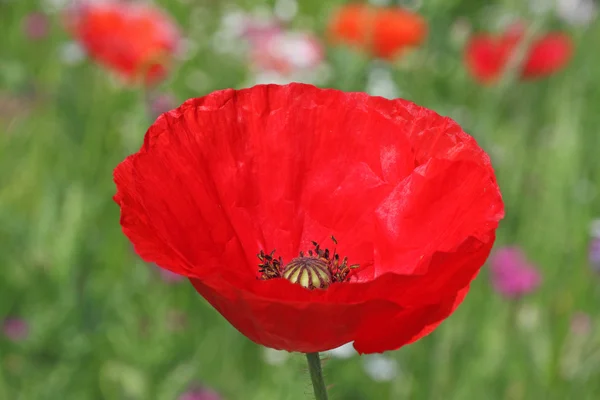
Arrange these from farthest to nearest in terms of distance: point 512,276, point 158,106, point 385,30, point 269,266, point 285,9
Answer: point 285,9 → point 385,30 → point 512,276 → point 158,106 → point 269,266

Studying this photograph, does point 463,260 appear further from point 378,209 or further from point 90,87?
point 90,87

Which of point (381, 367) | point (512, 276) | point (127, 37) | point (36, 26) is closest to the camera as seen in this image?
point (381, 367)

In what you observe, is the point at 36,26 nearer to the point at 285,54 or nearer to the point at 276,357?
the point at 285,54

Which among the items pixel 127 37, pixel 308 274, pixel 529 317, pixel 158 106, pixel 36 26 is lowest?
pixel 308 274

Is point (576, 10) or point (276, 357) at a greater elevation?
point (576, 10)

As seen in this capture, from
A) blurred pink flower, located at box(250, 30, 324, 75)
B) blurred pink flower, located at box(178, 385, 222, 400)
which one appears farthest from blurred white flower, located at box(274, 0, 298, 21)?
blurred pink flower, located at box(178, 385, 222, 400)

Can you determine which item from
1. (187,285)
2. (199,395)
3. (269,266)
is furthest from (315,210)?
(187,285)
